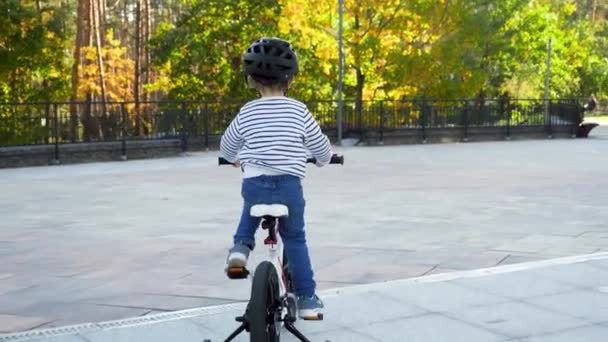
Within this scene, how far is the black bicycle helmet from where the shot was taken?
4.20 m

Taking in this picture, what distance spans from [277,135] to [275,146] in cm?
6

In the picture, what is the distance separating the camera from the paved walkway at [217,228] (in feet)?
21.9

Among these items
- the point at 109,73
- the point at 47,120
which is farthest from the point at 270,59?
the point at 109,73

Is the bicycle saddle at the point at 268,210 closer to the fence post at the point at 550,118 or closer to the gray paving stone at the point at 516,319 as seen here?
the gray paving stone at the point at 516,319

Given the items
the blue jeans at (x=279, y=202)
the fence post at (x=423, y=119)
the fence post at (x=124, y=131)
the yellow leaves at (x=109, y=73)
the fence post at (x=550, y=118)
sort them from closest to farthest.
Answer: the blue jeans at (x=279, y=202) → the fence post at (x=124, y=131) → the fence post at (x=423, y=119) → the fence post at (x=550, y=118) → the yellow leaves at (x=109, y=73)

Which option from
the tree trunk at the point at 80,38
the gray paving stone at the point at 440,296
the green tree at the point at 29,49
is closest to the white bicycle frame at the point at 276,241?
the gray paving stone at the point at 440,296

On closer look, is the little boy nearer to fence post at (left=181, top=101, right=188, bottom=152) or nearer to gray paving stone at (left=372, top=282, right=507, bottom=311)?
gray paving stone at (left=372, top=282, right=507, bottom=311)

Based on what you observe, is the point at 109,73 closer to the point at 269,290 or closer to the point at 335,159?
the point at 335,159

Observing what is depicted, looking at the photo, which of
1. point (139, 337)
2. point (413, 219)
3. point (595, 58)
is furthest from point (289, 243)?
point (595, 58)

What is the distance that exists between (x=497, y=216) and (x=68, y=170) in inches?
415

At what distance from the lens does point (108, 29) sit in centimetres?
5322

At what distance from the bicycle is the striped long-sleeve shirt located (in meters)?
0.23

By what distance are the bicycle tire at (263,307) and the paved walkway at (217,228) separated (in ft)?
6.89

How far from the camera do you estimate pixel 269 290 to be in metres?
4.00
